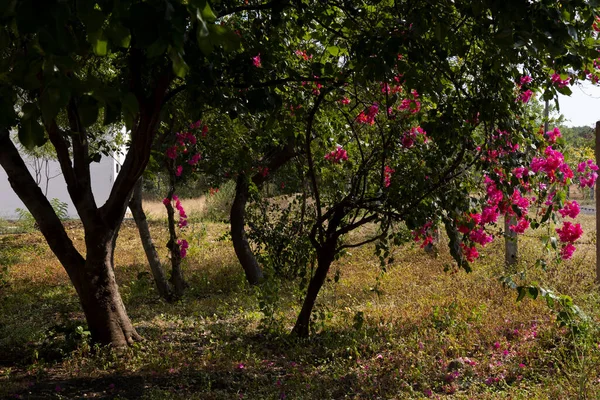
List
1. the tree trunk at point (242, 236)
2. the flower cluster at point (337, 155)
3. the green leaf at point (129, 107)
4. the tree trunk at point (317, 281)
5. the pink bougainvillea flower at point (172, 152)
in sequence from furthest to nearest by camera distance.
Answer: the tree trunk at point (242, 236)
the pink bougainvillea flower at point (172, 152)
the flower cluster at point (337, 155)
the tree trunk at point (317, 281)
the green leaf at point (129, 107)

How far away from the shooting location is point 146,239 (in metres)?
7.48

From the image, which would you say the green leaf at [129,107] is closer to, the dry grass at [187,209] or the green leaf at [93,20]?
the green leaf at [93,20]

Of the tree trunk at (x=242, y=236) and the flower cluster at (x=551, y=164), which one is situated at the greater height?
the flower cluster at (x=551, y=164)

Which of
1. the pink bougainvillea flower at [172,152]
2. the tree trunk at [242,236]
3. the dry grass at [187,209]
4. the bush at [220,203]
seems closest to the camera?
the pink bougainvillea flower at [172,152]

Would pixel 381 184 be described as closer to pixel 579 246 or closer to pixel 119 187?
pixel 119 187

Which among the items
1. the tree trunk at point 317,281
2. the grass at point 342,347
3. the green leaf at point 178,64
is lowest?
the grass at point 342,347

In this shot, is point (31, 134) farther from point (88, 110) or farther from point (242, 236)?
point (242, 236)

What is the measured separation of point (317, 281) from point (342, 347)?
594mm

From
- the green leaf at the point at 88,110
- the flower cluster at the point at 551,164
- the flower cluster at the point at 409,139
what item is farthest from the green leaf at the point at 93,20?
the flower cluster at the point at 551,164

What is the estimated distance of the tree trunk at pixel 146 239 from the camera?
7.32m

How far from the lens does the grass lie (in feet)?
13.5

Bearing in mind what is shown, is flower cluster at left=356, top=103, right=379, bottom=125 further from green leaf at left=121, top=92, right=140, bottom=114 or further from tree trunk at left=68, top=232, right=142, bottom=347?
green leaf at left=121, top=92, right=140, bottom=114

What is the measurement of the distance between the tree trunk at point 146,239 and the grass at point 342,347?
0.81 ft

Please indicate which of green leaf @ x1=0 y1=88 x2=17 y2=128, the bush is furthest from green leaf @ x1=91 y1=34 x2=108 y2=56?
the bush
